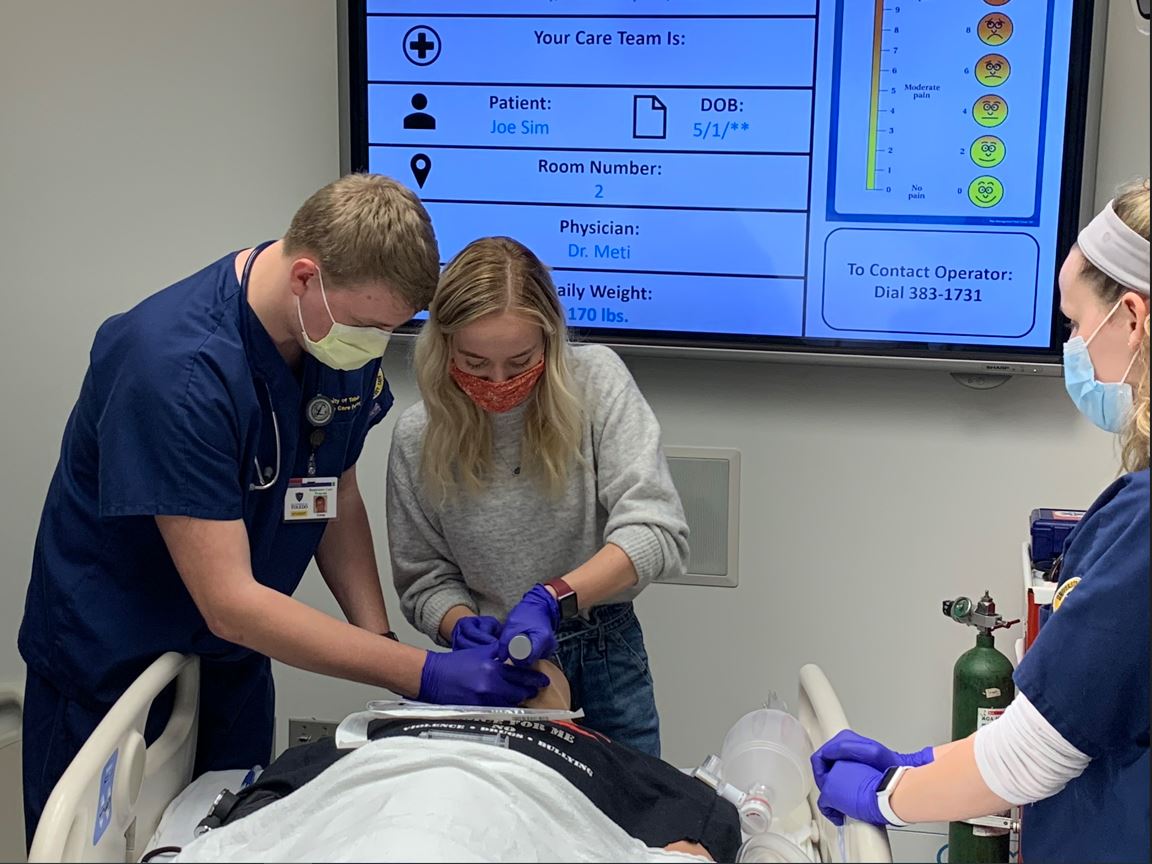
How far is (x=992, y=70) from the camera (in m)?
2.36

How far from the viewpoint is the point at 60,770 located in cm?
192

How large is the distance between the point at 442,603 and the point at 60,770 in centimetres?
63

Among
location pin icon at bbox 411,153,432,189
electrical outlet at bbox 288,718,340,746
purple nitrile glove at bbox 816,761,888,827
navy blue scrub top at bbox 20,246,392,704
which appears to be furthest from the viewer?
electrical outlet at bbox 288,718,340,746

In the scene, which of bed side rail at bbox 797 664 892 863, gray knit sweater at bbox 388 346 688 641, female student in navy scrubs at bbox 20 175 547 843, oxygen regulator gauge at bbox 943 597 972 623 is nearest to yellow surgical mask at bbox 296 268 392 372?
female student in navy scrubs at bbox 20 175 547 843

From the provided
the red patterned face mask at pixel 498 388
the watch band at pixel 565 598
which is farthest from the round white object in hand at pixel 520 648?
the red patterned face mask at pixel 498 388

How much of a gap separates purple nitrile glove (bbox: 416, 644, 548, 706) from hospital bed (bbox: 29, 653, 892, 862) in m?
0.38

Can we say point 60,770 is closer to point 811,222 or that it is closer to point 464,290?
point 464,290

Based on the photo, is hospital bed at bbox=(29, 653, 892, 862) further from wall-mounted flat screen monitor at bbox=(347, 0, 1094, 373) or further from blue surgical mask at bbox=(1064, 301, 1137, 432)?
wall-mounted flat screen monitor at bbox=(347, 0, 1094, 373)

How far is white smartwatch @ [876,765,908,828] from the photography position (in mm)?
1507

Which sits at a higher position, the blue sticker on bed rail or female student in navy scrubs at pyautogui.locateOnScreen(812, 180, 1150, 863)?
female student in navy scrubs at pyautogui.locateOnScreen(812, 180, 1150, 863)

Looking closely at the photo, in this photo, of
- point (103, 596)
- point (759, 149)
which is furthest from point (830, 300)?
point (103, 596)

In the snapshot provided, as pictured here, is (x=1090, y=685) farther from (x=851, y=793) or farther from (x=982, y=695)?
(x=982, y=695)

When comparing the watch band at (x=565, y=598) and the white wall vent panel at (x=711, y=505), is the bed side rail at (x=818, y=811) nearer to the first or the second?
the watch band at (x=565, y=598)

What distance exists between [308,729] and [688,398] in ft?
3.87
